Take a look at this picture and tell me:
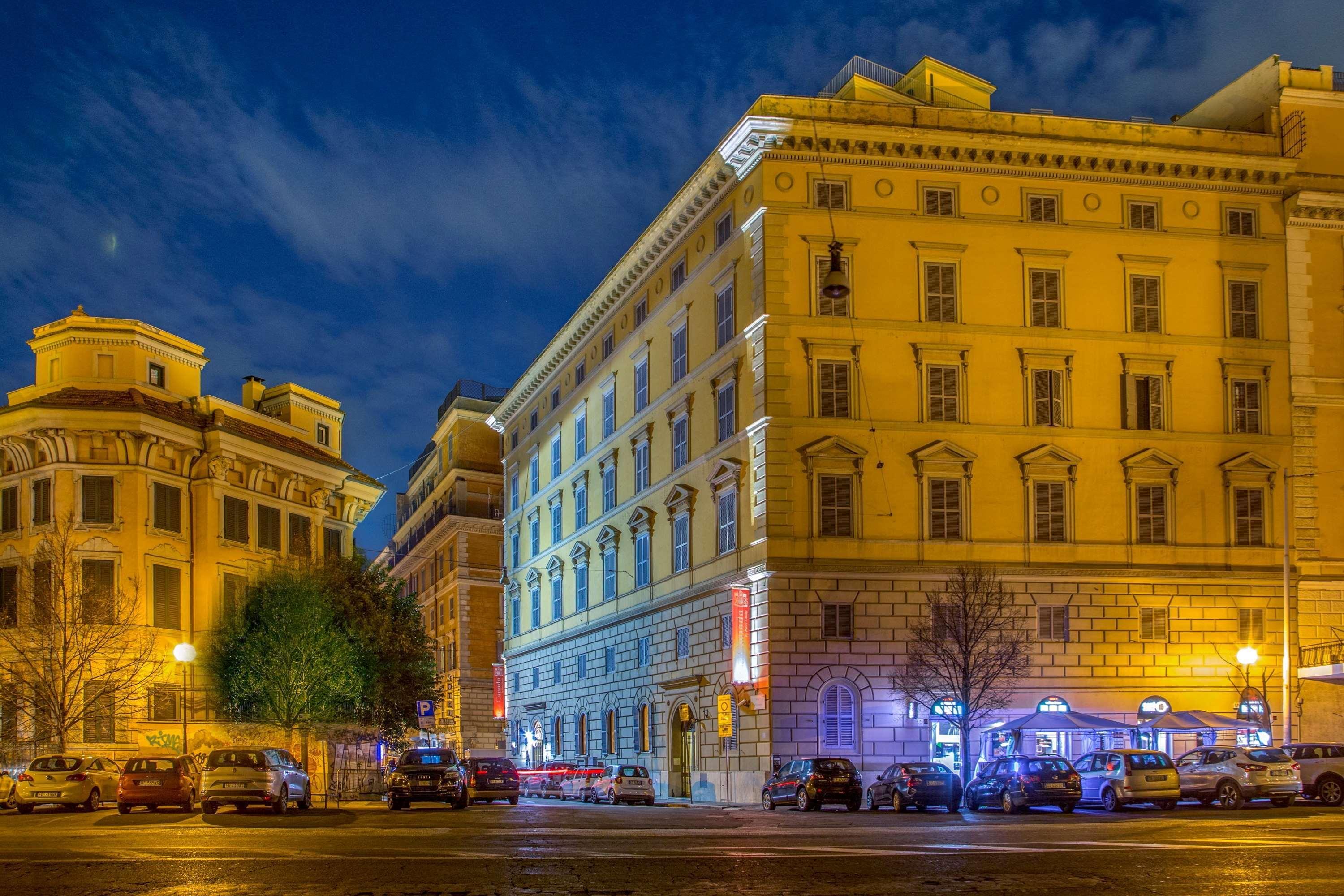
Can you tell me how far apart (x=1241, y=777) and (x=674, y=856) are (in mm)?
20183

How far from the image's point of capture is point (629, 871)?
1722 cm

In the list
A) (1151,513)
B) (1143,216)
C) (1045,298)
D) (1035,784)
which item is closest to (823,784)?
(1035,784)

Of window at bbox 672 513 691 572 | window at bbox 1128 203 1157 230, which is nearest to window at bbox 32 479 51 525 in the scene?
window at bbox 672 513 691 572

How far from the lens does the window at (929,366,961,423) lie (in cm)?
4534

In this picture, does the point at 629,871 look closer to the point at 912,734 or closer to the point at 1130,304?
the point at 912,734

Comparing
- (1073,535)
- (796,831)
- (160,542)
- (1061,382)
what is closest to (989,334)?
(1061,382)

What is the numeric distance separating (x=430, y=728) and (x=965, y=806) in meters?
46.0

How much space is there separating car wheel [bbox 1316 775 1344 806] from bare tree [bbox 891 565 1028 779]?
29.4 ft

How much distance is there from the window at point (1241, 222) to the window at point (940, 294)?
935cm

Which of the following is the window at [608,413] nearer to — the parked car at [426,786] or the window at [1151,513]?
the window at [1151,513]

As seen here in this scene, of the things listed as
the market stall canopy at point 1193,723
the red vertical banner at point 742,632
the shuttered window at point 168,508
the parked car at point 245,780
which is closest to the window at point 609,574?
the red vertical banner at point 742,632

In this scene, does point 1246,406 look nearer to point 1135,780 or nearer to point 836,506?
point 836,506

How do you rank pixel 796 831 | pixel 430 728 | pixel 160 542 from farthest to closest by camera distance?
pixel 430 728 < pixel 160 542 < pixel 796 831

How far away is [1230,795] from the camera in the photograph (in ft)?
115
